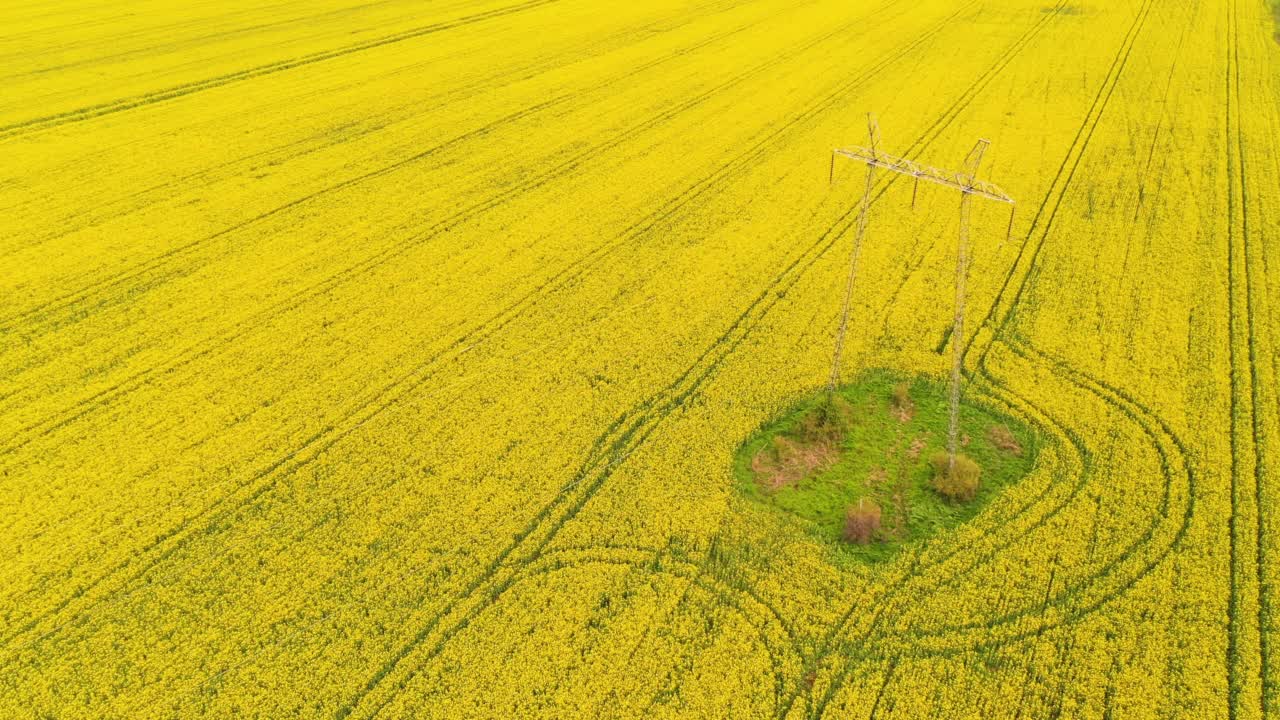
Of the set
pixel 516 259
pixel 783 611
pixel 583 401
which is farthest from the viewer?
pixel 516 259

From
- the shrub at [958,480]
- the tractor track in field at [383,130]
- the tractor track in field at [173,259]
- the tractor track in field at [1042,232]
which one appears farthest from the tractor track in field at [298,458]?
the tractor track in field at [383,130]

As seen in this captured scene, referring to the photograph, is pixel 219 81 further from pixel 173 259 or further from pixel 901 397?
pixel 901 397

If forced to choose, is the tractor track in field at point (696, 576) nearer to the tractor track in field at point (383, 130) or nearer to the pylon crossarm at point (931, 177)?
the pylon crossarm at point (931, 177)

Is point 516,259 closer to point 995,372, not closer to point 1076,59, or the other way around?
point 995,372

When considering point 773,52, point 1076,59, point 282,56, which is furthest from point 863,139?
point 282,56

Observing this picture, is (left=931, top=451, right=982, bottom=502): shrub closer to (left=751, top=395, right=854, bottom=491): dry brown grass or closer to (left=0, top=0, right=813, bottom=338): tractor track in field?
(left=751, top=395, right=854, bottom=491): dry brown grass

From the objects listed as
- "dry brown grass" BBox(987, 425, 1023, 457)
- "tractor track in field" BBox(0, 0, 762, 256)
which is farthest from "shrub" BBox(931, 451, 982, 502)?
"tractor track in field" BBox(0, 0, 762, 256)

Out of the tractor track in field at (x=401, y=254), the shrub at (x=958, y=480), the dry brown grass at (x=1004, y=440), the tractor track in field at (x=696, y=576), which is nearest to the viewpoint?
the tractor track in field at (x=696, y=576)

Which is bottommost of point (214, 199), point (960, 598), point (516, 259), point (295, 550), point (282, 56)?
point (960, 598)
